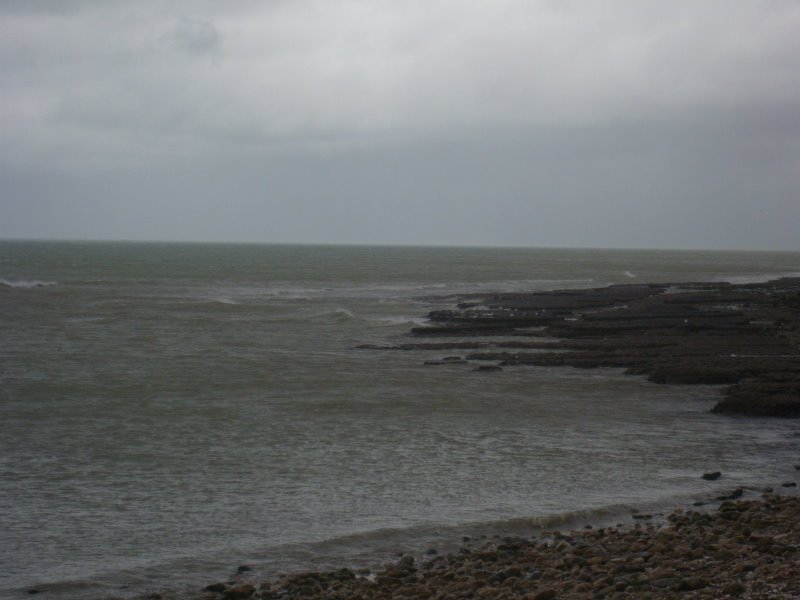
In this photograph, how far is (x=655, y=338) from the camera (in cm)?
3503

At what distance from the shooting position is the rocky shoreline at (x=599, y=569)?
900cm

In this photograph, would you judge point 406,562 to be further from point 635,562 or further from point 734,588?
point 734,588

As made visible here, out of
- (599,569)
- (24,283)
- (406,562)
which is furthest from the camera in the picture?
(24,283)

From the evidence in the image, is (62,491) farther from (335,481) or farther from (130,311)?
(130,311)

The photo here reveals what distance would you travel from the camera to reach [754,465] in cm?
1612

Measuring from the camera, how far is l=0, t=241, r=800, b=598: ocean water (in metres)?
12.0

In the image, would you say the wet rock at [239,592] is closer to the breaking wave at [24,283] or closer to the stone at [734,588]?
the stone at [734,588]

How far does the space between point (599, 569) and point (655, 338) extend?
26140 mm

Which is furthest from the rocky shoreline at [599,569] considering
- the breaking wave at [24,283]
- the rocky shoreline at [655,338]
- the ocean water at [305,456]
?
the breaking wave at [24,283]

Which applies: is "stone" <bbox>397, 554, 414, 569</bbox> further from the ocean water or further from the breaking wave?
the breaking wave

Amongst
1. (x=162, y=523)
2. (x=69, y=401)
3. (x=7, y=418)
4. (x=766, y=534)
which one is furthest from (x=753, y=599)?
(x=69, y=401)

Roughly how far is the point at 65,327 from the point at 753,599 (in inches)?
1541

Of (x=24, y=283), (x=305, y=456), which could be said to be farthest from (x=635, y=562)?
(x=24, y=283)

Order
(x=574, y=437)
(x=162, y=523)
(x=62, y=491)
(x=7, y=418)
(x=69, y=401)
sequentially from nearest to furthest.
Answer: (x=162, y=523) < (x=62, y=491) < (x=574, y=437) < (x=7, y=418) < (x=69, y=401)
